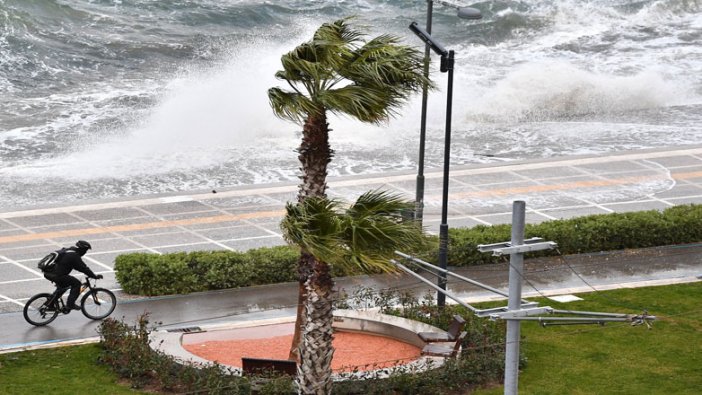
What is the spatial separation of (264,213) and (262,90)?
19633mm

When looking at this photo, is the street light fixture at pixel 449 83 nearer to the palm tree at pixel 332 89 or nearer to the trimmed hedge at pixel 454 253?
the trimmed hedge at pixel 454 253

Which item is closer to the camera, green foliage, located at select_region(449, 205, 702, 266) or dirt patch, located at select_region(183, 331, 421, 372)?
dirt patch, located at select_region(183, 331, 421, 372)

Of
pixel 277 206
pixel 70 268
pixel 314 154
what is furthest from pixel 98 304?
pixel 277 206

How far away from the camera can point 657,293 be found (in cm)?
2769

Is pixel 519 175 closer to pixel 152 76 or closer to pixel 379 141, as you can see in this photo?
pixel 379 141

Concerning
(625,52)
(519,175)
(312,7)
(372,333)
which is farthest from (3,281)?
(312,7)

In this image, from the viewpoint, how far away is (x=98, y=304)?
25.5 meters

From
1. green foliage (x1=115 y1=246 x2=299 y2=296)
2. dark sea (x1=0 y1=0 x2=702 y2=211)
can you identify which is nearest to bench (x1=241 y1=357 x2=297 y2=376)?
green foliage (x1=115 y1=246 x2=299 y2=296)

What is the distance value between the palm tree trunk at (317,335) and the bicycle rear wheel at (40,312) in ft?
24.6

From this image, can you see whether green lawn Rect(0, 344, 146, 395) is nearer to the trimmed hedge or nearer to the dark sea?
the trimmed hedge

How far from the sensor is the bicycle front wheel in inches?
995

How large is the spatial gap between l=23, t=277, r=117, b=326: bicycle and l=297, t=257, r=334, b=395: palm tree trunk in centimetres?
736

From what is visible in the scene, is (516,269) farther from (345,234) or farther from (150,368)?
(150,368)

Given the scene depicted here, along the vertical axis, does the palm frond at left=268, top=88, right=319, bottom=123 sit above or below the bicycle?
above
